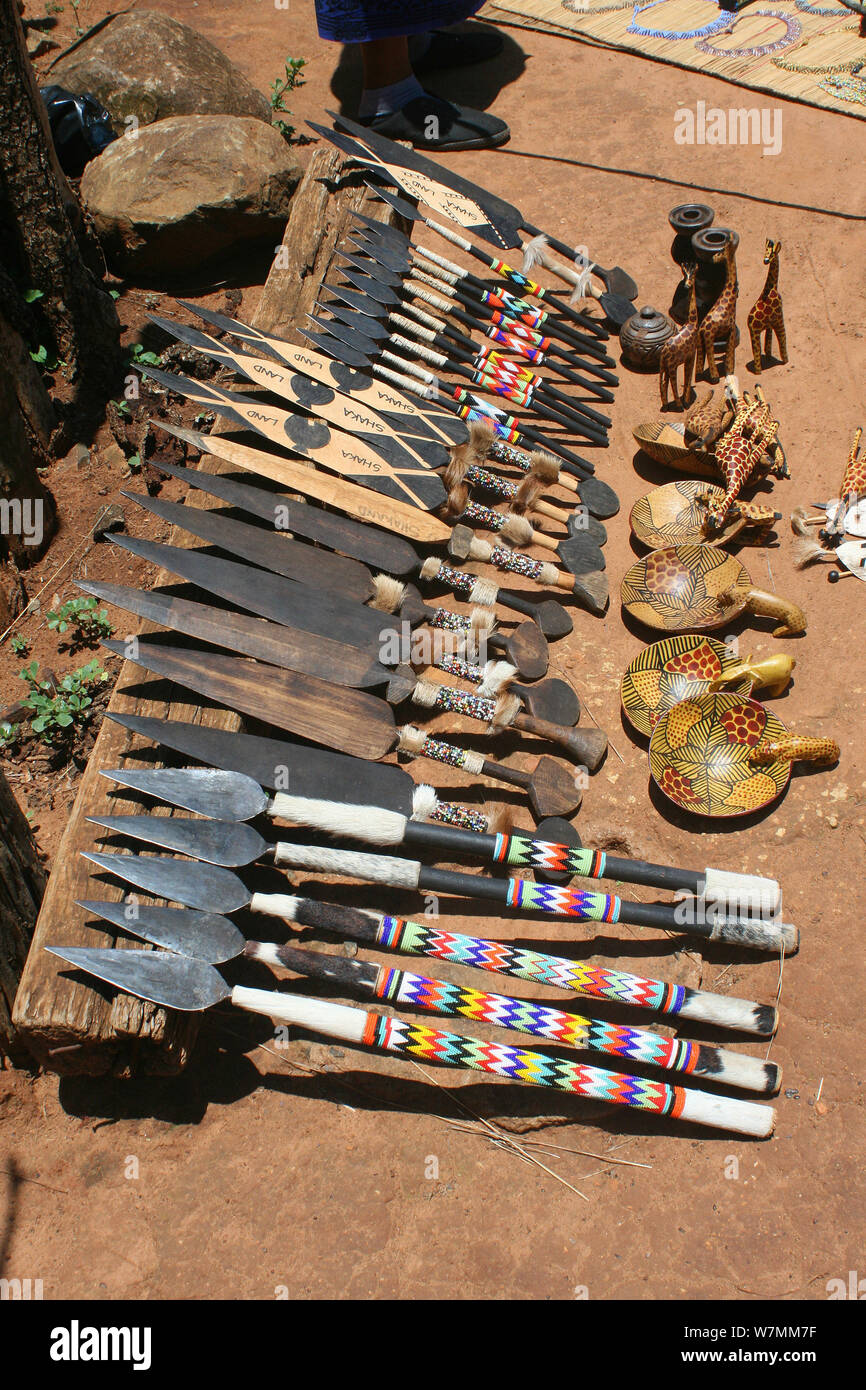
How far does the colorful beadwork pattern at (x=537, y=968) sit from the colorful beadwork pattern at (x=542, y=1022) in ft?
0.28

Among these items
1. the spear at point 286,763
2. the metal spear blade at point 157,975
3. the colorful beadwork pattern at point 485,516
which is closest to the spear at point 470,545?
the colorful beadwork pattern at point 485,516

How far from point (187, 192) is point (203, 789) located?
13.6 feet

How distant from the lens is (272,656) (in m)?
3.55

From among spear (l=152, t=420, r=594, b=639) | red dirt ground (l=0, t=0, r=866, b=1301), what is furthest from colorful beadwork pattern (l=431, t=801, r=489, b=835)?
spear (l=152, t=420, r=594, b=639)

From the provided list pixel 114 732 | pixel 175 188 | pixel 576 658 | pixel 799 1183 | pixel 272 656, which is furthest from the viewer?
pixel 175 188

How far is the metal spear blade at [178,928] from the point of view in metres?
2.83

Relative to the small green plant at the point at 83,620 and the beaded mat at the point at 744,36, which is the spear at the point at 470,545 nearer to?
the small green plant at the point at 83,620

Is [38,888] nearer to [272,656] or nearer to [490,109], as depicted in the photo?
[272,656]

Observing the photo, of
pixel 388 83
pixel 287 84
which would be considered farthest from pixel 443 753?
pixel 287 84

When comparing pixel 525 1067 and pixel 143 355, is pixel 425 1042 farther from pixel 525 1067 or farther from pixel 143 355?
pixel 143 355

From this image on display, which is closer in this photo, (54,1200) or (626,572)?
(54,1200)

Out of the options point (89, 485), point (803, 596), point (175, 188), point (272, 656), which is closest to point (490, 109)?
point (175, 188)

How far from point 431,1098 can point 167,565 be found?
2.17 m

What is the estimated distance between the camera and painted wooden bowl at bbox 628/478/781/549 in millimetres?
4238
